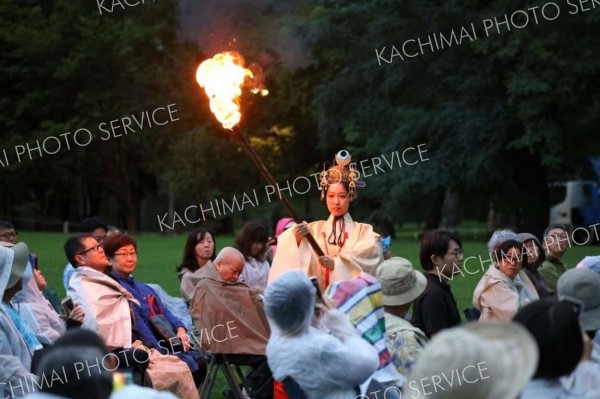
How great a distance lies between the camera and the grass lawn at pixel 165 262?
17.2 metres

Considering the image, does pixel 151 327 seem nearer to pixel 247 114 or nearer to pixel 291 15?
pixel 291 15

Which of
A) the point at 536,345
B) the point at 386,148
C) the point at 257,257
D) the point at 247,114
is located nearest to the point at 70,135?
the point at 247,114

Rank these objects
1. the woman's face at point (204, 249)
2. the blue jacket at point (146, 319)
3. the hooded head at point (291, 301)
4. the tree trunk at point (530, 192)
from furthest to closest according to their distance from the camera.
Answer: the tree trunk at point (530, 192) → the woman's face at point (204, 249) → the blue jacket at point (146, 319) → the hooded head at point (291, 301)

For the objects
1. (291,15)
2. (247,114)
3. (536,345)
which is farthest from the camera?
(247,114)

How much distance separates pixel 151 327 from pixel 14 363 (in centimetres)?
237

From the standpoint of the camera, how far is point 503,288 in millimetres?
8172

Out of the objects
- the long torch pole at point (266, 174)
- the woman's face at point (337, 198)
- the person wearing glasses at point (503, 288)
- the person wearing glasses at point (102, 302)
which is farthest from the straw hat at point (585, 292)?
the person wearing glasses at point (102, 302)

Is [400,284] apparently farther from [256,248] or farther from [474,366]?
[256,248]

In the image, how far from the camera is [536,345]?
157 inches

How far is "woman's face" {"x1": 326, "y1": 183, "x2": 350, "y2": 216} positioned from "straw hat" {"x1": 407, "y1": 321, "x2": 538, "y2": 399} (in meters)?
4.63

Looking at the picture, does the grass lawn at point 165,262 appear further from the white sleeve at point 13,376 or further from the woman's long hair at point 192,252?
the white sleeve at point 13,376

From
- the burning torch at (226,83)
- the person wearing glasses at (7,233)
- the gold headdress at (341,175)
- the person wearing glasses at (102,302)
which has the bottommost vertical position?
the person wearing glasses at (102,302)

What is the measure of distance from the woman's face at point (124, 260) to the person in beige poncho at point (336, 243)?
3.83ft

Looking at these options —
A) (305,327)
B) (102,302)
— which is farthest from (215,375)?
(305,327)
